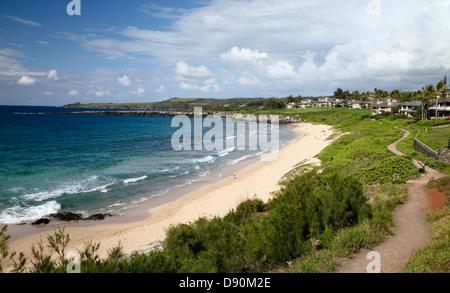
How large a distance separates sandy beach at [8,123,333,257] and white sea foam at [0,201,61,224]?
1304 mm

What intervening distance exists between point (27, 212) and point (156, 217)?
9.80 metres

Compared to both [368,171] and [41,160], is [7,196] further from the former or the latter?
[368,171]

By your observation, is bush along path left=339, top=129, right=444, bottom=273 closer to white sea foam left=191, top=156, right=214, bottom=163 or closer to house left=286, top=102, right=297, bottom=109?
white sea foam left=191, top=156, right=214, bottom=163

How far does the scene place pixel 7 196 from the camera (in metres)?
23.9

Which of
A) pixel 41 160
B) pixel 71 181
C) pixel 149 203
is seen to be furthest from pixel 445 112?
pixel 41 160

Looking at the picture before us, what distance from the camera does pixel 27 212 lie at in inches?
805

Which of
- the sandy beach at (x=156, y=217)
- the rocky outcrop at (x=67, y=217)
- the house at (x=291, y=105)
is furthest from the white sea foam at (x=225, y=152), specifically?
the house at (x=291, y=105)

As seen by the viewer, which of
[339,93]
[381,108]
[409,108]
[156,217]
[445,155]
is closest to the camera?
[156,217]

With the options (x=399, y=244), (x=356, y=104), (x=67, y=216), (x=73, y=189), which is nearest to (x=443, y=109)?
(x=356, y=104)

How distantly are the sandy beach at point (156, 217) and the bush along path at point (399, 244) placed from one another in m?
8.53

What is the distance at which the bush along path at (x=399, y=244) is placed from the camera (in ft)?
26.0

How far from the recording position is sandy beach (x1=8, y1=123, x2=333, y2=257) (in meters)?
16.0

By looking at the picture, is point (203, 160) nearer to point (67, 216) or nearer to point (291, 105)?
point (67, 216)

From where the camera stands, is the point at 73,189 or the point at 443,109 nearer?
the point at 73,189
